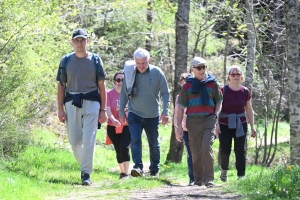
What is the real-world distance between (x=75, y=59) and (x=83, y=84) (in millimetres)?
374

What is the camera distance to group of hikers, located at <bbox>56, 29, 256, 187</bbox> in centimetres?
922

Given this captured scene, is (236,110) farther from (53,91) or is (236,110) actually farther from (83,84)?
(53,91)

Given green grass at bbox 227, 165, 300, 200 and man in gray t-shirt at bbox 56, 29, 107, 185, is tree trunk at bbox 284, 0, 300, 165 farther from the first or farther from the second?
man in gray t-shirt at bbox 56, 29, 107, 185

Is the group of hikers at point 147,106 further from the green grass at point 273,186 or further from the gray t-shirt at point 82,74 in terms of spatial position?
the green grass at point 273,186

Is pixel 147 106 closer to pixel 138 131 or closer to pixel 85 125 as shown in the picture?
pixel 138 131

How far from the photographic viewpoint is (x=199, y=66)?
9.16 meters

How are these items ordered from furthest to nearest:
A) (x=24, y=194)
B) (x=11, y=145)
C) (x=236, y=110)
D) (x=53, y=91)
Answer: (x=53, y=91)
(x=11, y=145)
(x=236, y=110)
(x=24, y=194)

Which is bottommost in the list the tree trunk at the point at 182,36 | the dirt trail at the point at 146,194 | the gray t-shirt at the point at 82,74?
the dirt trail at the point at 146,194

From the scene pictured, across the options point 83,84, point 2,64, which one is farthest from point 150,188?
point 2,64

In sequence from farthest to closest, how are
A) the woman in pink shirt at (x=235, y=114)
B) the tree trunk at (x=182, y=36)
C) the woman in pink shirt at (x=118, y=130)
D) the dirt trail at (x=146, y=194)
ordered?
the tree trunk at (x=182, y=36), the woman in pink shirt at (x=118, y=130), the woman in pink shirt at (x=235, y=114), the dirt trail at (x=146, y=194)

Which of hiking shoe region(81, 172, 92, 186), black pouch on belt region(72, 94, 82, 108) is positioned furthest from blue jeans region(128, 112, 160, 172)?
black pouch on belt region(72, 94, 82, 108)

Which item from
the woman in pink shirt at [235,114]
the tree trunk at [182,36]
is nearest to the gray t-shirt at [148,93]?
the woman in pink shirt at [235,114]

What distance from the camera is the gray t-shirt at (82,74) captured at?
922cm

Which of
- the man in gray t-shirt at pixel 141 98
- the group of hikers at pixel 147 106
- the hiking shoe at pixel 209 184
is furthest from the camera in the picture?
the man in gray t-shirt at pixel 141 98
